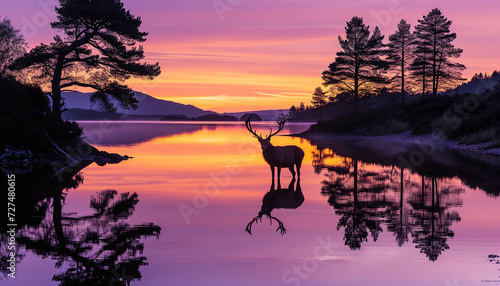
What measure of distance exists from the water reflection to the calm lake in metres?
0.02

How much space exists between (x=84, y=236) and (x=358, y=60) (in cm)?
6753

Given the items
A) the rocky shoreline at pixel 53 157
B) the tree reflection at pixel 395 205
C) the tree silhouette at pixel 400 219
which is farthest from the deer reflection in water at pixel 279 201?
the rocky shoreline at pixel 53 157

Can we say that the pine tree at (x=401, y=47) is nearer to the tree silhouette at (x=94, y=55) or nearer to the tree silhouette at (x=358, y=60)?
the tree silhouette at (x=358, y=60)

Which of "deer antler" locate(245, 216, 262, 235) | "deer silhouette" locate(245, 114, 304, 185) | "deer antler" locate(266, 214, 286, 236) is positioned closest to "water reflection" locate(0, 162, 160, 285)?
"deer antler" locate(245, 216, 262, 235)

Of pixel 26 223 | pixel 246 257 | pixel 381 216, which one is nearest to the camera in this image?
pixel 246 257

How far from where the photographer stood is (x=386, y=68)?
74.2 meters

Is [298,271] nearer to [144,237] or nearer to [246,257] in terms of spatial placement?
[246,257]

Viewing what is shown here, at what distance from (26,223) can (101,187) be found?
610cm

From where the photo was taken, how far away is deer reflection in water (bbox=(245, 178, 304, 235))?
36.5 feet

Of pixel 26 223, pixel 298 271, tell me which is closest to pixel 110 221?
pixel 26 223

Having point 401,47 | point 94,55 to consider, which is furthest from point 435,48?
point 94,55

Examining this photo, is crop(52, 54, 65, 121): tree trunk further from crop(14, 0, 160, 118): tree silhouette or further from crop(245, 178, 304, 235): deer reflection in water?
crop(245, 178, 304, 235): deer reflection in water

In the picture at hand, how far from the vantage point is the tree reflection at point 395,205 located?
9.73m

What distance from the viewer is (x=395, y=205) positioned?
13469mm
